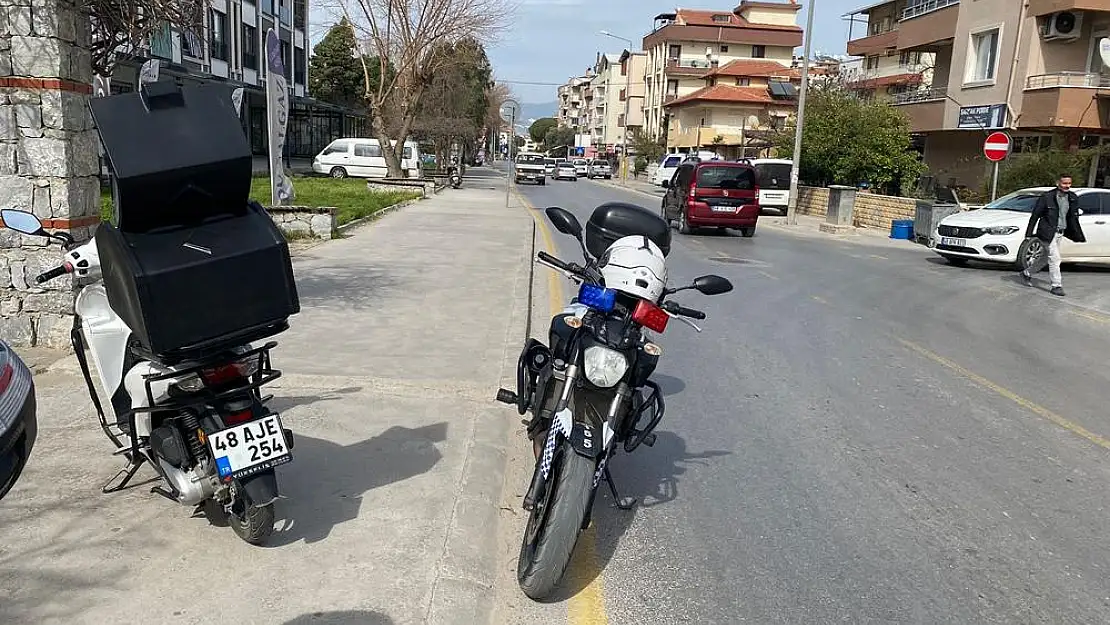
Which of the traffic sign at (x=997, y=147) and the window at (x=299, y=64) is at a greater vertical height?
the window at (x=299, y=64)

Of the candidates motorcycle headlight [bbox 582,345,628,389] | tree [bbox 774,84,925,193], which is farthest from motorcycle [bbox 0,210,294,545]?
tree [bbox 774,84,925,193]

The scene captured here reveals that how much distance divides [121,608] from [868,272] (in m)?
14.2

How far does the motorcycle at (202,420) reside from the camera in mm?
3635

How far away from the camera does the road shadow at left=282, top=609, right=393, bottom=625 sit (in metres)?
3.27

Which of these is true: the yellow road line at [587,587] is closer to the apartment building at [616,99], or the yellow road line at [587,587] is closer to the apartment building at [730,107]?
the apartment building at [730,107]

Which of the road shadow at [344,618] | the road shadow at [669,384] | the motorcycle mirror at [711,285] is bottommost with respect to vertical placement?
the road shadow at [669,384]

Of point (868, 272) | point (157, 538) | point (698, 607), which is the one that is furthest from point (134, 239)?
point (868, 272)

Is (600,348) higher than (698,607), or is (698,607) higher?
(600,348)

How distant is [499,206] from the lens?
2745cm

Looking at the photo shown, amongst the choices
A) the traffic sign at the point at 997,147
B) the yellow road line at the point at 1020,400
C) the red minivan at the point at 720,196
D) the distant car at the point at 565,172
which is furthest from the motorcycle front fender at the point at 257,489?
the distant car at the point at 565,172

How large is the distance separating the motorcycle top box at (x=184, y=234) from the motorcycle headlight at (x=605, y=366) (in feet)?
4.42

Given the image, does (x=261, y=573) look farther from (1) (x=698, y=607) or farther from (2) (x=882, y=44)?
(2) (x=882, y=44)

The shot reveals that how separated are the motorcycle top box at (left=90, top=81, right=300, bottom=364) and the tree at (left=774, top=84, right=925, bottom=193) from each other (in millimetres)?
27583

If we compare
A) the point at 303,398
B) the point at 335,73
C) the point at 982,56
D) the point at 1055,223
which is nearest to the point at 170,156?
the point at 303,398
